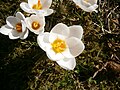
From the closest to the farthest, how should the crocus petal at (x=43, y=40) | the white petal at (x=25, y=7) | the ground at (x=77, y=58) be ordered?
the crocus petal at (x=43, y=40), the white petal at (x=25, y=7), the ground at (x=77, y=58)

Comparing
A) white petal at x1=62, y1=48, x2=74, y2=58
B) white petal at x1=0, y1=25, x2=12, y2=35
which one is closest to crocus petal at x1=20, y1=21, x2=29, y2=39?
white petal at x1=0, y1=25, x2=12, y2=35

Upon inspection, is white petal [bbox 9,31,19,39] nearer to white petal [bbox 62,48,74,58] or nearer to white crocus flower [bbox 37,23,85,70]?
white crocus flower [bbox 37,23,85,70]

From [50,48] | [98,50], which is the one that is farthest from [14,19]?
[98,50]

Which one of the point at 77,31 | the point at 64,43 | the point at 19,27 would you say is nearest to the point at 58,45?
the point at 64,43

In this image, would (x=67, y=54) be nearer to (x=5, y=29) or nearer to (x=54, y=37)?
(x=54, y=37)

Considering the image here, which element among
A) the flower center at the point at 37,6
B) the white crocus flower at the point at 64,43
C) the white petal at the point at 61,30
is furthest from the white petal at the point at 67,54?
the flower center at the point at 37,6

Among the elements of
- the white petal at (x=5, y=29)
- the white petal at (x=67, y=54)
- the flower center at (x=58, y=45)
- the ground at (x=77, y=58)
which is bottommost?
the ground at (x=77, y=58)

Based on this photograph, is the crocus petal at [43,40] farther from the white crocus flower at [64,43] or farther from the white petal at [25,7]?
the white petal at [25,7]

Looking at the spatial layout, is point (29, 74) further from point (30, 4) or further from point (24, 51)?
point (30, 4)
